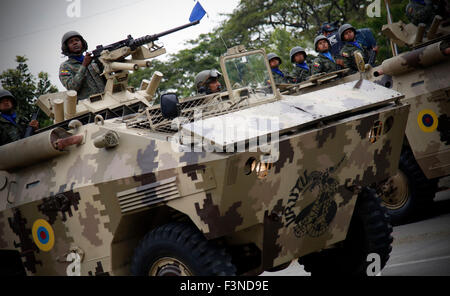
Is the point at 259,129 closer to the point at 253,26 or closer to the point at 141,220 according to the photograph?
the point at 141,220

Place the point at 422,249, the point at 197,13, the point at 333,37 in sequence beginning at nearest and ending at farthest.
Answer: the point at 422,249 < the point at 197,13 < the point at 333,37

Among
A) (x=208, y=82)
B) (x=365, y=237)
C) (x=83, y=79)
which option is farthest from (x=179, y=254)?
(x=83, y=79)

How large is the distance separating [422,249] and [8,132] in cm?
531

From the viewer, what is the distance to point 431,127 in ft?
31.2

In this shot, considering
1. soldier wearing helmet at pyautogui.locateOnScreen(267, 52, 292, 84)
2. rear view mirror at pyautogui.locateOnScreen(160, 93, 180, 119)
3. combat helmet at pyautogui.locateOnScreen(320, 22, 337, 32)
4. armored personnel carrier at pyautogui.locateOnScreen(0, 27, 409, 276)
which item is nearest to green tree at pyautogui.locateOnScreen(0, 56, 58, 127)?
soldier wearing helmet at pyautogui.locateOnScreen(267, 52, 292, 84)

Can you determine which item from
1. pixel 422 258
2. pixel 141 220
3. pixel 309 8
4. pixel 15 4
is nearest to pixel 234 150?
pixel 141 220

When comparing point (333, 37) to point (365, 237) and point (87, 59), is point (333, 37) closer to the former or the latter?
point (87, 59)

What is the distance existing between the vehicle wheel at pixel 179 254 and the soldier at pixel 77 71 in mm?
3508

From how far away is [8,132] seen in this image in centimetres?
898

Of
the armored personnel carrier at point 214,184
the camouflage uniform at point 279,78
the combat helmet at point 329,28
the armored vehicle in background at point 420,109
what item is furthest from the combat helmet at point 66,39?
the combat helmet at point 329,28

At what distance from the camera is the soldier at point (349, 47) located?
39.2 feet

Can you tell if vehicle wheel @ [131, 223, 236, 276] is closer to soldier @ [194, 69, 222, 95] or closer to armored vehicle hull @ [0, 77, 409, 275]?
armored vehicle hull @ [0, 77, 409, 275]

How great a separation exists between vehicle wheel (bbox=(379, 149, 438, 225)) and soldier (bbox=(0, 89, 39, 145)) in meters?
5.04

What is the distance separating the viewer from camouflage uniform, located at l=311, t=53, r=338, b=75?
12266 millimetres
